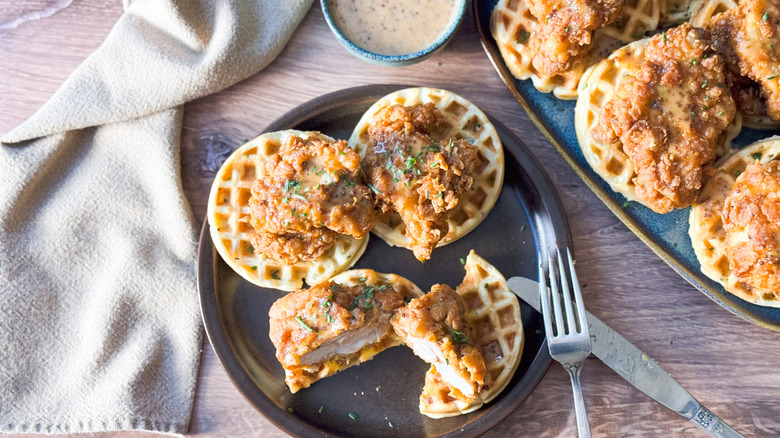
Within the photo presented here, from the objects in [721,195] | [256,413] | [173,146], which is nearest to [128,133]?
[173,146]

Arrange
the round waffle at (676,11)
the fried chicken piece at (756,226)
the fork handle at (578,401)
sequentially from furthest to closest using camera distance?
the round waffle at (676,11) < the fork handle at (578,401) < the fried chicken piece at (756,226)

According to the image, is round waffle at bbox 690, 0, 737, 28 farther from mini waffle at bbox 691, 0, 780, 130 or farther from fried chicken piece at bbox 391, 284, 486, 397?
fried chicken piece at bbox 391, 284, 486, 397

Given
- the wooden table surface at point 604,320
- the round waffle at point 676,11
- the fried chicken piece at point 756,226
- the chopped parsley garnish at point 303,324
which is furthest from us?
the wooden table surface at point 604,320

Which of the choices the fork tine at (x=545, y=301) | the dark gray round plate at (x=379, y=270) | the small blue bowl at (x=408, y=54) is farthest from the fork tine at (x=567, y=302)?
the small blue bowl at (x=408, y=54)

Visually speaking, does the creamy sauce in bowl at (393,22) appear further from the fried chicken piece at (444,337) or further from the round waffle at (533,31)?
the fried chicken piece at (444,337)

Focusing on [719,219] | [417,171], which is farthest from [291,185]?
[719,219]

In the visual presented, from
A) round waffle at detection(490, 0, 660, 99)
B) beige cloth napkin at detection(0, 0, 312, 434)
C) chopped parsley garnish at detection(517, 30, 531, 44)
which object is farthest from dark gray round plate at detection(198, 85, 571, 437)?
chopped parsley garnish at detection(517, 30, 531, 44)
